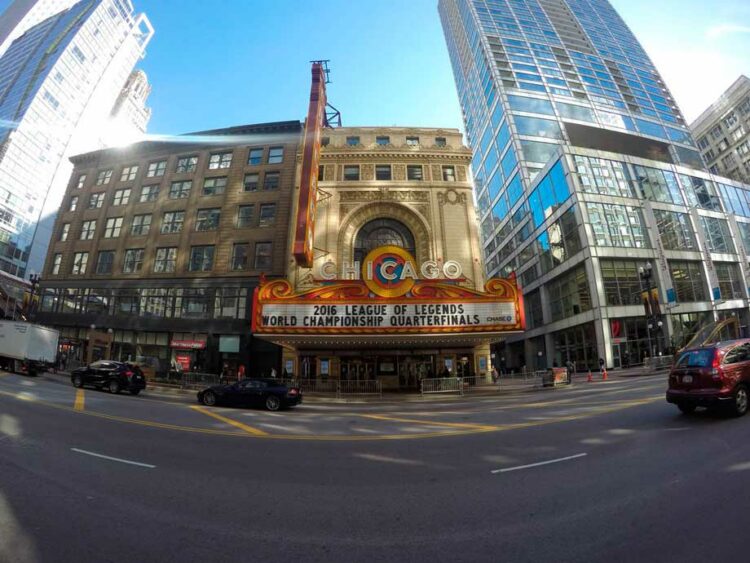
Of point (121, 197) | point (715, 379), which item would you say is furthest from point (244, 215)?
point (715, 379)

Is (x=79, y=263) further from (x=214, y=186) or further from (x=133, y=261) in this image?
(x=214, y=186)

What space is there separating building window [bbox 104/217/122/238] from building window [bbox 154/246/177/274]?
686 cm

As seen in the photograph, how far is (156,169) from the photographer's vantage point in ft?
124

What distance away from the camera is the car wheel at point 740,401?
8.34m

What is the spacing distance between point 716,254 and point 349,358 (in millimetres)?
45367

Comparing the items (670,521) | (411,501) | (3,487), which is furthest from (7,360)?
(670,521)

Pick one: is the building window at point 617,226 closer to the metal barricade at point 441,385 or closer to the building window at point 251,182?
the metal barricade at point 441,385

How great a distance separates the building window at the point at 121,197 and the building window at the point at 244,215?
14642 mm

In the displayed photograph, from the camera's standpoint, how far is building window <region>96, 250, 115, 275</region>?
1371 inches

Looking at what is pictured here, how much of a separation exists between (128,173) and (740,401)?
5093 cm

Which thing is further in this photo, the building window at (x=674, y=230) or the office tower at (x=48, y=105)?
the office tower at (x=48, y=105)

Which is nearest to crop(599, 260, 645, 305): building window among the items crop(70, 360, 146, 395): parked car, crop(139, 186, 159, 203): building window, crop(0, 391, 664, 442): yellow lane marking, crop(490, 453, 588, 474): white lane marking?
crop(0, 391, 664, 442): yellow lane marking

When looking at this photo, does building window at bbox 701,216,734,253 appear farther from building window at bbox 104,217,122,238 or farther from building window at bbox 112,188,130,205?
building window at bbox 104,217,122,238

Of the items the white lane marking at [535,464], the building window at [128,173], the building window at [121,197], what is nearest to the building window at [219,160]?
the building window at [128,173]
